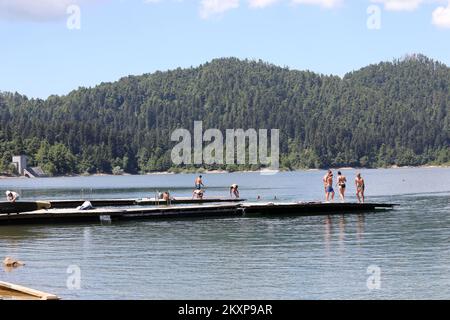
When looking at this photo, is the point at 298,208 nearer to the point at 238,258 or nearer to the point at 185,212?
the point at 185,212

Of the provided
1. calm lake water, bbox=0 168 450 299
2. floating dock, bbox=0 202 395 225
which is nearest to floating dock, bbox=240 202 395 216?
floating dock, bbox=0 202 395 225

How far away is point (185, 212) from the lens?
5212cm

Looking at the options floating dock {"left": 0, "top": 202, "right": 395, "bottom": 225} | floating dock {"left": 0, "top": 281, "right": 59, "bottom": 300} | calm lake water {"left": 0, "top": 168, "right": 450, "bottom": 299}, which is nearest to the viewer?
floating dock {"left": 0, "top": 281, "right": 59, "bottom": 300}

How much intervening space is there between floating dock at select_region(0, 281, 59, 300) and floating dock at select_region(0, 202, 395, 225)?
27.0 metres

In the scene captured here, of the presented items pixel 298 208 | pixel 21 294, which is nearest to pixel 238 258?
pixel 21 294

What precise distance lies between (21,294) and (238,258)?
12634mm

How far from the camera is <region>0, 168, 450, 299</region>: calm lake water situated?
24750 mm

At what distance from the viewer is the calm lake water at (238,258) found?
2475 cm

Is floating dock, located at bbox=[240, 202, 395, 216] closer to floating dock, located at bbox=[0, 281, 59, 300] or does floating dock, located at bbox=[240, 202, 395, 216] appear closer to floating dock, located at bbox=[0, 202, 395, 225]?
floating dock, located at bbox=[0, 202, 395, 225]

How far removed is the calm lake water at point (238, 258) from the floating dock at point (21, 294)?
3.07m

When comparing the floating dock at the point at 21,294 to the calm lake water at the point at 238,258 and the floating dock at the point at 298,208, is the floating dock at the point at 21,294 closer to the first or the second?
the calm lake water at the point at 238,258

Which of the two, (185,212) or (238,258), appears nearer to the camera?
(238,258)
